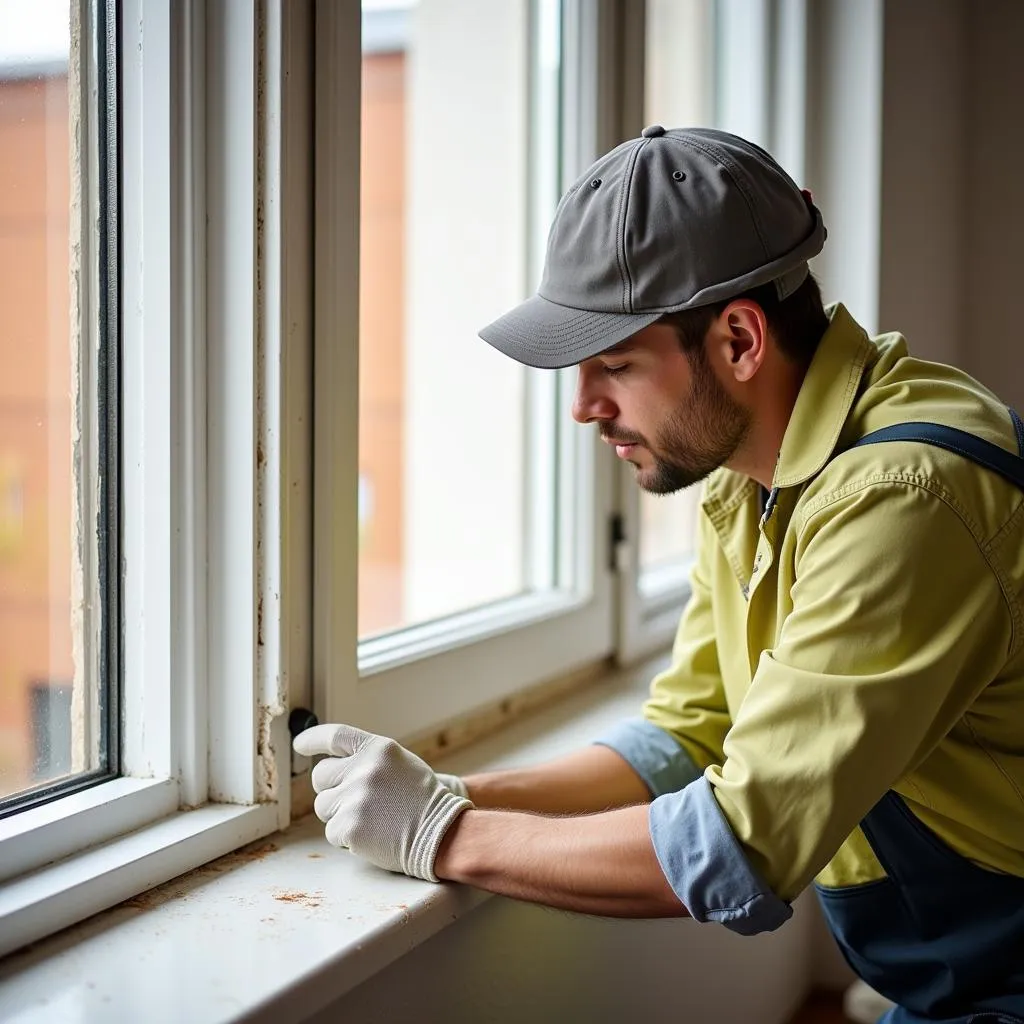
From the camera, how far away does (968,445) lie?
85 centimetres

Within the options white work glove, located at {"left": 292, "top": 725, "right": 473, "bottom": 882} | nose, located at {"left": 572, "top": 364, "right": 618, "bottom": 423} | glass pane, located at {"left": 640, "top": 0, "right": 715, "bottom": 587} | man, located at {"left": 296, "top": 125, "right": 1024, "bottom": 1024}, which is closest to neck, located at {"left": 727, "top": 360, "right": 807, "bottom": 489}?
man, located at {"left": 296, "top": 125, "right": 1024, "bottom": 1024}

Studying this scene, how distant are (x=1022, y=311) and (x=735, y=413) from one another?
4.65 feet

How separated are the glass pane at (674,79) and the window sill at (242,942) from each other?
3.81 feet

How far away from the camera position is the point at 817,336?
1.06 m

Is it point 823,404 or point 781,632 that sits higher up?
point 823,404

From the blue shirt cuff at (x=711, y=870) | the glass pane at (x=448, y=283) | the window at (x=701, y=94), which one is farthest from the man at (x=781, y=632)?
the window at (x=701, y=94)

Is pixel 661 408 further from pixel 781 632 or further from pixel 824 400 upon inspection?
pixel 781 632

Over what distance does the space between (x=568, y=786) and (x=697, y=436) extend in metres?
0.37

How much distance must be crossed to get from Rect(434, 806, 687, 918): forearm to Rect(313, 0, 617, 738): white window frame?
0.21m

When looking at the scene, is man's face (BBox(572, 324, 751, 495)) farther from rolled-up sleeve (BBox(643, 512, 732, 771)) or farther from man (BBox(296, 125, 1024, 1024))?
rolled-up sleeve (BBox(643, 512, 732, 771))

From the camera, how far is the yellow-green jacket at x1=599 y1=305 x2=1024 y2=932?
0.79m

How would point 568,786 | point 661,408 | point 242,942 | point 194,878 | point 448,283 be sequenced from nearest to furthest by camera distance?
point 242,942
point 194,878
point 661,408
point 568,786
point 448,283

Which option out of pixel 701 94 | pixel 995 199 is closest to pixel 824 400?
pixel 701 94

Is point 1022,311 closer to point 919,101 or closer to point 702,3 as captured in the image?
point 919,101
